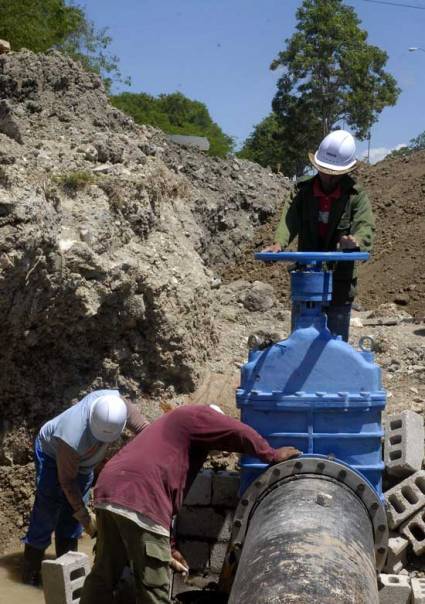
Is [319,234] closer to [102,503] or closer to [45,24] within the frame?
[102,503]

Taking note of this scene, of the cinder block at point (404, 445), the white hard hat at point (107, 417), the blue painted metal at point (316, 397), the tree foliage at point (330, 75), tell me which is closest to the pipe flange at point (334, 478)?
the blue painted metal at point (316, 397)

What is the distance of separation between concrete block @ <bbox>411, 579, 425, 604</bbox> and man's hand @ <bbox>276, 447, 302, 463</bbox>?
1.08 metres

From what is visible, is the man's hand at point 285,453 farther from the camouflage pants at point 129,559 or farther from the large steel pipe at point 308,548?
the camouflage pants at point 129,559

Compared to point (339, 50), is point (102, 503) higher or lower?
lower

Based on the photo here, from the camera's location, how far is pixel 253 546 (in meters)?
3.76

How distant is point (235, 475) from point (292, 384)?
1.09 m

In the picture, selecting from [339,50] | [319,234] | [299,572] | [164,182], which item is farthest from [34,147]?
[339,50]

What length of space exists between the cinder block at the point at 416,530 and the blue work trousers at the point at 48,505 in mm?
2047

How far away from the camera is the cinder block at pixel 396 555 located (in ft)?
17.2

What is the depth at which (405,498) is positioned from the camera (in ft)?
18.0

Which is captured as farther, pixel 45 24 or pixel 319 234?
pixel 45 24

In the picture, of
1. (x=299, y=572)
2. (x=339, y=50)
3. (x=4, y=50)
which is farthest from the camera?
(x=339, y=50)

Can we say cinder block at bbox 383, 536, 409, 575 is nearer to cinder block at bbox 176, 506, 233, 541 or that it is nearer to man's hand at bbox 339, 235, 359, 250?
cinder block at bbox 176, 506, 233, 541

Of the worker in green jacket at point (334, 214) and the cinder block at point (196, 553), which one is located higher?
the worker in green jacket at point (334, 214)
